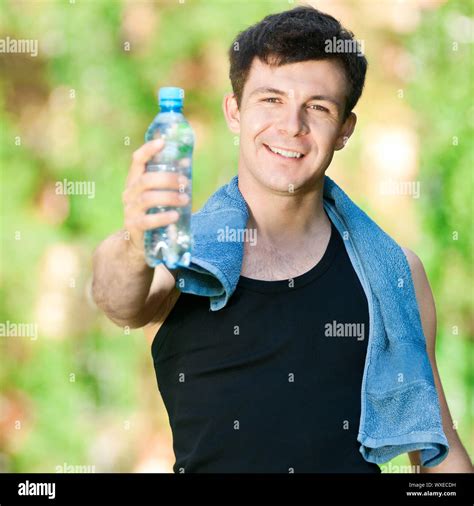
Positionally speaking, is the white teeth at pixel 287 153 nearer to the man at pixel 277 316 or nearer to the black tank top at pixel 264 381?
the man at pixel 277 316

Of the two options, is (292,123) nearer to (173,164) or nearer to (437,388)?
(173,164)

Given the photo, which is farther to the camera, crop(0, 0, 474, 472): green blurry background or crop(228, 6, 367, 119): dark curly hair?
crop(0, 0, 474, 472): green blurry background

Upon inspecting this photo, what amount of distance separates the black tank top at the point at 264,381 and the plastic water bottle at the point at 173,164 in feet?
0.71

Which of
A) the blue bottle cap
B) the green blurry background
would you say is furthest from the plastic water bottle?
the green blurry background

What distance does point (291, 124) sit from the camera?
6.14 feet

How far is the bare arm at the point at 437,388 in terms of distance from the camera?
2.01 metres

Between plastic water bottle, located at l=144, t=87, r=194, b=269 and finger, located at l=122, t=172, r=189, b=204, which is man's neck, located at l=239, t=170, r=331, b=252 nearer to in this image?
plastic water bottle, located at l=144, t=87, r=194, b=269

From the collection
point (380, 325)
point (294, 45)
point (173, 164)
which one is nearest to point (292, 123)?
point (294, 45)

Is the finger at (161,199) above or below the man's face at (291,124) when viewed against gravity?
below

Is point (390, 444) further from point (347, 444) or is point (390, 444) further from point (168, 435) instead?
point (168, 435)

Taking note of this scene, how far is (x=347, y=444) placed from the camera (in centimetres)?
184

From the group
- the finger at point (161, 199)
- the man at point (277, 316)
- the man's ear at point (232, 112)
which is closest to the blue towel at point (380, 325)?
the man at point (277, 316)

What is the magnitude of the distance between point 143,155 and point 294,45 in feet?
2.09

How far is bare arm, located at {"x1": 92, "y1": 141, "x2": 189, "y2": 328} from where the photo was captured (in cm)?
142
